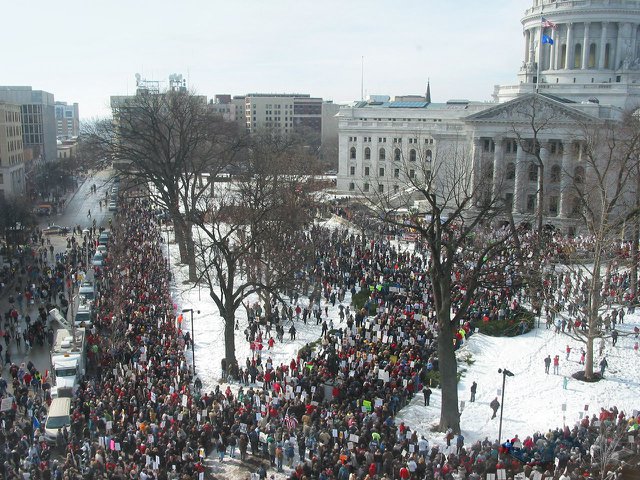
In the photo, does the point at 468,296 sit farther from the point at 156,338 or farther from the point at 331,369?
the point at 156,338

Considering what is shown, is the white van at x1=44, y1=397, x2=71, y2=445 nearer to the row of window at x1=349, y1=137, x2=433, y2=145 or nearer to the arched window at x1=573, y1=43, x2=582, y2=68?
the row of window at x1=349, y1=137, x2=433, y2=145

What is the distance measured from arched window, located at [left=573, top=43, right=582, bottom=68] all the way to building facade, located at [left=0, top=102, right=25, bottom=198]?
203 feet

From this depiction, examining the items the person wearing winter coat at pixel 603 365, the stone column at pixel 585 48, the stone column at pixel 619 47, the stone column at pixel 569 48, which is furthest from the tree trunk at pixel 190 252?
the stone column at pixel 619 47

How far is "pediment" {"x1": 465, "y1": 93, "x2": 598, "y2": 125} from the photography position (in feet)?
194

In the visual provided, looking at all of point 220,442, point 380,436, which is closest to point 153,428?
point 220,442

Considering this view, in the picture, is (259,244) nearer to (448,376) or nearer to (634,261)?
(448,376)

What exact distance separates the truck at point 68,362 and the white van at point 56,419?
1.66 metres

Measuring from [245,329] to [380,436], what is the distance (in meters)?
13.7

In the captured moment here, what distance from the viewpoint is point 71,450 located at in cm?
1911

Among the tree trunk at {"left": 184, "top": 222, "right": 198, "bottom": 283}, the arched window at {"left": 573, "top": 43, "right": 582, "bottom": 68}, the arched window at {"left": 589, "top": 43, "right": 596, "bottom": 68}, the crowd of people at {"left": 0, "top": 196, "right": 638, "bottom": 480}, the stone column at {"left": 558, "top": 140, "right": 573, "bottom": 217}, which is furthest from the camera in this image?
the arched window at {"left": 573, "top": 43, "right": 582, "bottom": 68}

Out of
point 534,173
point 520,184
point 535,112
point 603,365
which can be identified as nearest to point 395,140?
point 534,173

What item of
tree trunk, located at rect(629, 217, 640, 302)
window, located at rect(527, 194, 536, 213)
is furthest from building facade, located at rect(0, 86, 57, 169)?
tree trunk, located at rect(629, 217, 640, 302)

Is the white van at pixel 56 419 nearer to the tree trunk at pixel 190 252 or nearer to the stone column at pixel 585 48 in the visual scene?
the tree trunk at pixel 190 252

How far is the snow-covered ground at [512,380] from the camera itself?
23.2 meters
